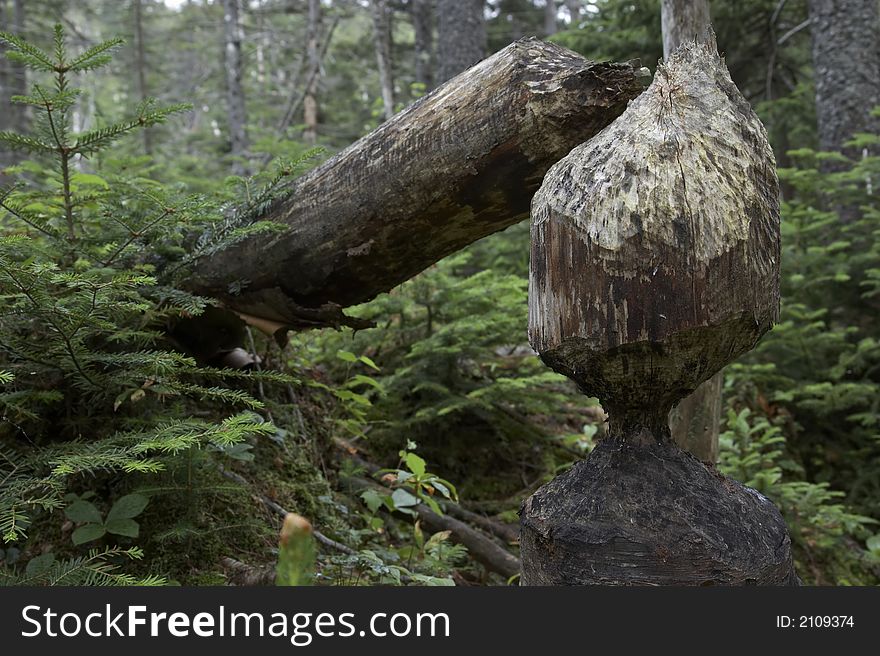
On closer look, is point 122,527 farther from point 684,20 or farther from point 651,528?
point 684,20

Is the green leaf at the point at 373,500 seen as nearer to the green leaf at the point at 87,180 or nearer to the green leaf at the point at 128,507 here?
the green leaf at the point at 128,507

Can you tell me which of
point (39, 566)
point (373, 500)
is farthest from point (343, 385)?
point (39, 566)

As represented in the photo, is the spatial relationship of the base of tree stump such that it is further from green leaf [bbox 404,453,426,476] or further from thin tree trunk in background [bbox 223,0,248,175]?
thin tree trunk in background [bbox 223,0,248,175]

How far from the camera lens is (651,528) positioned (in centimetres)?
149

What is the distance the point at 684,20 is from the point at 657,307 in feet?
9.02

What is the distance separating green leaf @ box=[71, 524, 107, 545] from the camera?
6.46 feet

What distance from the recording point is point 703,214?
1.43 m

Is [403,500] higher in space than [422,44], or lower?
lower

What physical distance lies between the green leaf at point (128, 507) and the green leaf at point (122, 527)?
1cm

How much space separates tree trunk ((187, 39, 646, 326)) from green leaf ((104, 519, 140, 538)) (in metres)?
1.01

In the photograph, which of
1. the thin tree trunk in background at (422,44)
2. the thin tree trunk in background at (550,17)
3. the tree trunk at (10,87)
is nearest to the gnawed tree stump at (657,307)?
the thin tree trunk in background at (422,44)

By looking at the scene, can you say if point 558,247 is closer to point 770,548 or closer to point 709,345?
point 709,345

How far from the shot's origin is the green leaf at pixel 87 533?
1968mm

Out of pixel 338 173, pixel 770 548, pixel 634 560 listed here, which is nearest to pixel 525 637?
pixel 634 560
